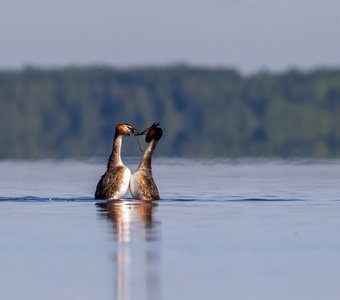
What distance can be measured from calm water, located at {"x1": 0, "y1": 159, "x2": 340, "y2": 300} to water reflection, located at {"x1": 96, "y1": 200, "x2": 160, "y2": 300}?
11 mm

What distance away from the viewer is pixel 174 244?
716 inches

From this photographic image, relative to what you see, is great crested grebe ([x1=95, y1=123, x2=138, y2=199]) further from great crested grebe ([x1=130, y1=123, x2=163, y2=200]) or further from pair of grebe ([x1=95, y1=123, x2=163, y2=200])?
great crested grebe ([x1=130, y1=123, x2=163, y2=200])

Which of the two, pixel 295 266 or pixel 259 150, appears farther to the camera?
pixel 259 150

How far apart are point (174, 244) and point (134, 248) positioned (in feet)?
1.80

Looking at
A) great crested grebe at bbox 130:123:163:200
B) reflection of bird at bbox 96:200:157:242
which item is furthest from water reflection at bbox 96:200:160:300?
great crested grebe at bbox 130:123:163:200

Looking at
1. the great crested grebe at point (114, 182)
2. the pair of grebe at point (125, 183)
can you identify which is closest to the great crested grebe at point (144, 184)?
the pair of grebe at point (125, 183)

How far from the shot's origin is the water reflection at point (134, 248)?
1510 centimetres

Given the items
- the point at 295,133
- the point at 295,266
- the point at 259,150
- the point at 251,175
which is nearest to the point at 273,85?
the point at 295,133

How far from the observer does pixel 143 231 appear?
1966cm

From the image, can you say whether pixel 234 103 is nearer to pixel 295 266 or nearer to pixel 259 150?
pixel 259 150

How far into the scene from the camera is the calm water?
15.2 meters

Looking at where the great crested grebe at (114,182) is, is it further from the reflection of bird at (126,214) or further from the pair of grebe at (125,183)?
the reflection of bird at (126,214)

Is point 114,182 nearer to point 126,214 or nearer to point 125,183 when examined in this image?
point 125,183

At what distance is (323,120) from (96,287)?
57.2 metres
